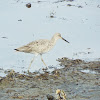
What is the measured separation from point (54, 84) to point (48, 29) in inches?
336

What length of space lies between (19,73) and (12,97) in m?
2.49

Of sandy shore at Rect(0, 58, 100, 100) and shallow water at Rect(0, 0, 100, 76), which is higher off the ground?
sandy shore at Rect(0, 58, 100, 100)

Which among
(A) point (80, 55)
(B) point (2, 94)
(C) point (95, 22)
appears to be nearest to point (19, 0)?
(C) point (95, 22)

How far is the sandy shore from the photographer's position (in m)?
10.2

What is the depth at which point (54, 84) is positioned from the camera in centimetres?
1141

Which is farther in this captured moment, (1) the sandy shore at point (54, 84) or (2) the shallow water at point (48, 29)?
(2) the shallow water at point (48, 29)

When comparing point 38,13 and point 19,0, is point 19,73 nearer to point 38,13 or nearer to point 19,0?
point 38,13

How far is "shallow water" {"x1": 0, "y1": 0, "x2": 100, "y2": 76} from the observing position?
1485cm

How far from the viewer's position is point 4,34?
60.5ft

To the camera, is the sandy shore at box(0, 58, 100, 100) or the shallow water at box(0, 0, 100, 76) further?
the shallow water at box(0, 0, 100, 76)

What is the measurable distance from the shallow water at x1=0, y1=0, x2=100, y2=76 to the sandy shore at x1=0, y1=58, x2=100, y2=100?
1.05 metres

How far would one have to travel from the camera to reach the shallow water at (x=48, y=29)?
1485 centimetres

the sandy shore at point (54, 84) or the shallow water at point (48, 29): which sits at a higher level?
the sandy shore at point (54, 84)

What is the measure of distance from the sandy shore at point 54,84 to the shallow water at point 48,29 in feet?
3.45
